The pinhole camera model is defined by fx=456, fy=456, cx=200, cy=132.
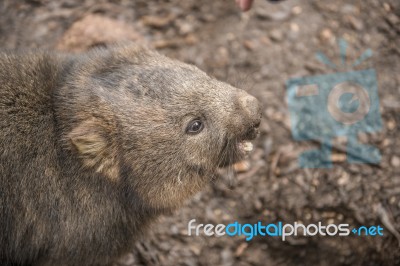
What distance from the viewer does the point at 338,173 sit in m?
4.93

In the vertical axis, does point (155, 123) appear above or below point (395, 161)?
above

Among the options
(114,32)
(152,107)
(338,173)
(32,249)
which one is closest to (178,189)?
(152,107)

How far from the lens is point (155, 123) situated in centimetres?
348

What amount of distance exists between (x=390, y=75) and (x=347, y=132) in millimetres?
850

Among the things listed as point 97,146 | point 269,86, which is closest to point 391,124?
point 269,86

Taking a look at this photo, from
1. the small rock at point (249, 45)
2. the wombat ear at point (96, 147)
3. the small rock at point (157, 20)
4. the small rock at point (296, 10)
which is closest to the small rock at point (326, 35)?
the small rock at point (296, 10)

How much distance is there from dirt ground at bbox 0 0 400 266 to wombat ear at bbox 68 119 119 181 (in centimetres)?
167

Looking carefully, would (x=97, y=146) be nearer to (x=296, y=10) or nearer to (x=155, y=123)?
(x=155, y=123)

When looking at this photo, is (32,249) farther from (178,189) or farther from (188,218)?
(188,218)

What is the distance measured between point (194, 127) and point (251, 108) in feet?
1.62

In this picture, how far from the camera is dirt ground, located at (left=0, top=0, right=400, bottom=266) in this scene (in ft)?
15.9

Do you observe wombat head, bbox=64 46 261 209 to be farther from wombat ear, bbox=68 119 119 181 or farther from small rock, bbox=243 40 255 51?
small rock, bbox=243 40 255 51

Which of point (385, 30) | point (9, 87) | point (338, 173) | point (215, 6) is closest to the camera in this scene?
point (9, 87)

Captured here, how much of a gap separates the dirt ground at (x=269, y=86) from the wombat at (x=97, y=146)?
1314 mm
